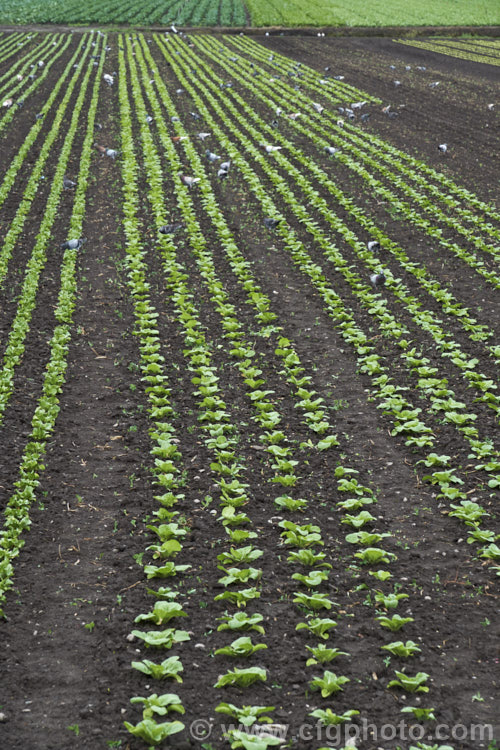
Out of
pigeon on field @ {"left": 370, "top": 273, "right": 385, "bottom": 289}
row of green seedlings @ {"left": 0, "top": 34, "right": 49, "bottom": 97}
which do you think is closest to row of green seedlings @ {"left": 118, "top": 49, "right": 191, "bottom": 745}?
pigeon on field @ {"left": 370, "top": 273, "right": 385, "bottom": 289}

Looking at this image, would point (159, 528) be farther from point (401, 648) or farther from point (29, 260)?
point (29, 260)

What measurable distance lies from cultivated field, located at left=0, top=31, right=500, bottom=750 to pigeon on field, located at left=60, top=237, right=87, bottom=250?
0.08m

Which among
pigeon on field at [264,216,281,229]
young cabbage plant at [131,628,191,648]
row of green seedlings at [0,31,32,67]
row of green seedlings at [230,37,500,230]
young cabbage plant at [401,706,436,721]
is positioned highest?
row of green seedlings at [0,31,32,67]

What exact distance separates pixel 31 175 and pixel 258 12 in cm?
2938

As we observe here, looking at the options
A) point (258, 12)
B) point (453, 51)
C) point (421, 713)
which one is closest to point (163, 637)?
point (421, 713)

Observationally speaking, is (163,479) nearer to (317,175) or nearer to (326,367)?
(326,367)

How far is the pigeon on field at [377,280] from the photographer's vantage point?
29.4 ft

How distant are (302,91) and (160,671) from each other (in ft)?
65.8

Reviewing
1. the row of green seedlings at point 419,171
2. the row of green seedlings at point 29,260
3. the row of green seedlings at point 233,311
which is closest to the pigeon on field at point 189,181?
the row of green seedlings at point 233,311

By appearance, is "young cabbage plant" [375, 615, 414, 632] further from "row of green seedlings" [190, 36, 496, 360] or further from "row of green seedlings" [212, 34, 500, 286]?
"row of green seedlings" [212, 34, 500, 286]

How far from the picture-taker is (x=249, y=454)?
229 inches

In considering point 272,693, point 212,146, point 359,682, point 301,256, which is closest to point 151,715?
point 272,693

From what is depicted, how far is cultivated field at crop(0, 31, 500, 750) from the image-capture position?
3.72 meters

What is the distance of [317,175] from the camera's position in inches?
528
